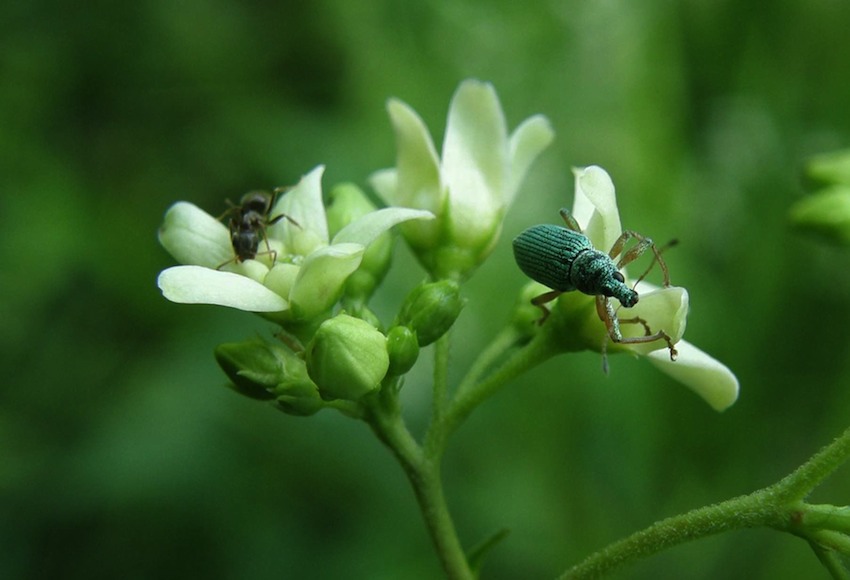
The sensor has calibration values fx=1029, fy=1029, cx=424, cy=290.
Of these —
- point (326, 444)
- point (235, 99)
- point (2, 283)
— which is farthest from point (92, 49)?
point (326, 444)

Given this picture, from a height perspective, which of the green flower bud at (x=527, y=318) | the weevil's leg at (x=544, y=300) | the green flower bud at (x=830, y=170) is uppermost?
the green flower bud at (x=830, y=170)

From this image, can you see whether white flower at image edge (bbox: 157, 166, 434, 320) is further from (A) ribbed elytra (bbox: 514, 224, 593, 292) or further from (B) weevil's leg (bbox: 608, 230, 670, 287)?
(B) weevil's leg (bbox: 608, 230, 670, 287)

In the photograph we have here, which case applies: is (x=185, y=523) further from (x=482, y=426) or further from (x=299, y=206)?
Result: (x=299, y=206)

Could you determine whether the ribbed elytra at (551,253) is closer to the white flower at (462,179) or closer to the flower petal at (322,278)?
the white flower at (462,179)

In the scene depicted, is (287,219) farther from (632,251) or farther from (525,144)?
(632,251)

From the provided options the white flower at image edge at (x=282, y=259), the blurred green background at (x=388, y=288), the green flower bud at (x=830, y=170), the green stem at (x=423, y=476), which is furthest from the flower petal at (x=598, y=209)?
the blurred green background at (x=388, y=288)

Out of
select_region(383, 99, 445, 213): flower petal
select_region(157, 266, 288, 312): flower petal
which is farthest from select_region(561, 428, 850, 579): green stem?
select_region(383, 99, 445, 213): flower petal

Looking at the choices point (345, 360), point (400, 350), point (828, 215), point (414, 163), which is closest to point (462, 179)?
point (414, 163)
